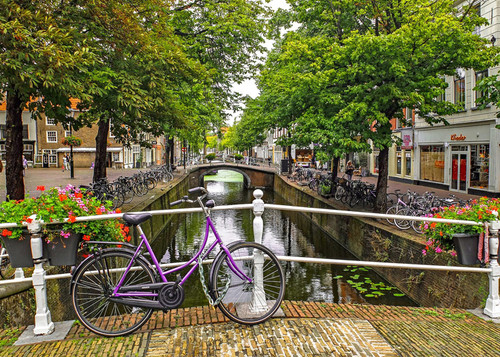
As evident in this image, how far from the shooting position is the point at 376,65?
39.8ft

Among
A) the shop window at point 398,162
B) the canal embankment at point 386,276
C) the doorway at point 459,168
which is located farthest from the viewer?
the shop window at point 398,162

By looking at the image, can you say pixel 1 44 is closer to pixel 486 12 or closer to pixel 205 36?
pixel 205 36

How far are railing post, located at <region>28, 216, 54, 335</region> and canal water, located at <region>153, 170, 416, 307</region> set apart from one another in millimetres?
1211

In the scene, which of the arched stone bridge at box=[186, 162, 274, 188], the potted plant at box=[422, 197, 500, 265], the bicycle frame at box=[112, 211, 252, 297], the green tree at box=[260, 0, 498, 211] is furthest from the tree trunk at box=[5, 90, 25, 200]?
the arched stone bridge at box=[186, 162, 274, 188]

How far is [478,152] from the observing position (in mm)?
18531

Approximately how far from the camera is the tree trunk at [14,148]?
8.43 metres

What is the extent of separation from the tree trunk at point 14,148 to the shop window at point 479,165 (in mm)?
18419

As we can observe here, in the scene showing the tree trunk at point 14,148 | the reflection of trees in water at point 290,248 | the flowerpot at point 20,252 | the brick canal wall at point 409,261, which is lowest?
the reflection of trees in water at point 290,248

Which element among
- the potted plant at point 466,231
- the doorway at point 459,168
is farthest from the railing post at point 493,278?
the doorway at point 459,168

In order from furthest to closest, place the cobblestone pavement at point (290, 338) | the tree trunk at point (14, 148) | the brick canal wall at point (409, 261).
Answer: the tree trunk at point (14, 148) < the brick canal wall at point (409, 261) < the cobblestone pavement at point (290, 338)

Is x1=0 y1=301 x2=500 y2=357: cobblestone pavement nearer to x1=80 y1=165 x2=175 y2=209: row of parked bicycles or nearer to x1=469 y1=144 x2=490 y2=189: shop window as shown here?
x1=80 y1=165 x2=175 y2=209: row of parked bicycles

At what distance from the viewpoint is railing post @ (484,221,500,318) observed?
4008mm

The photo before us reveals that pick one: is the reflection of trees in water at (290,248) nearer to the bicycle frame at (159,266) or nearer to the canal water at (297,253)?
the canal water at (297,253)

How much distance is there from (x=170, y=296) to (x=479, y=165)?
19.1 m
